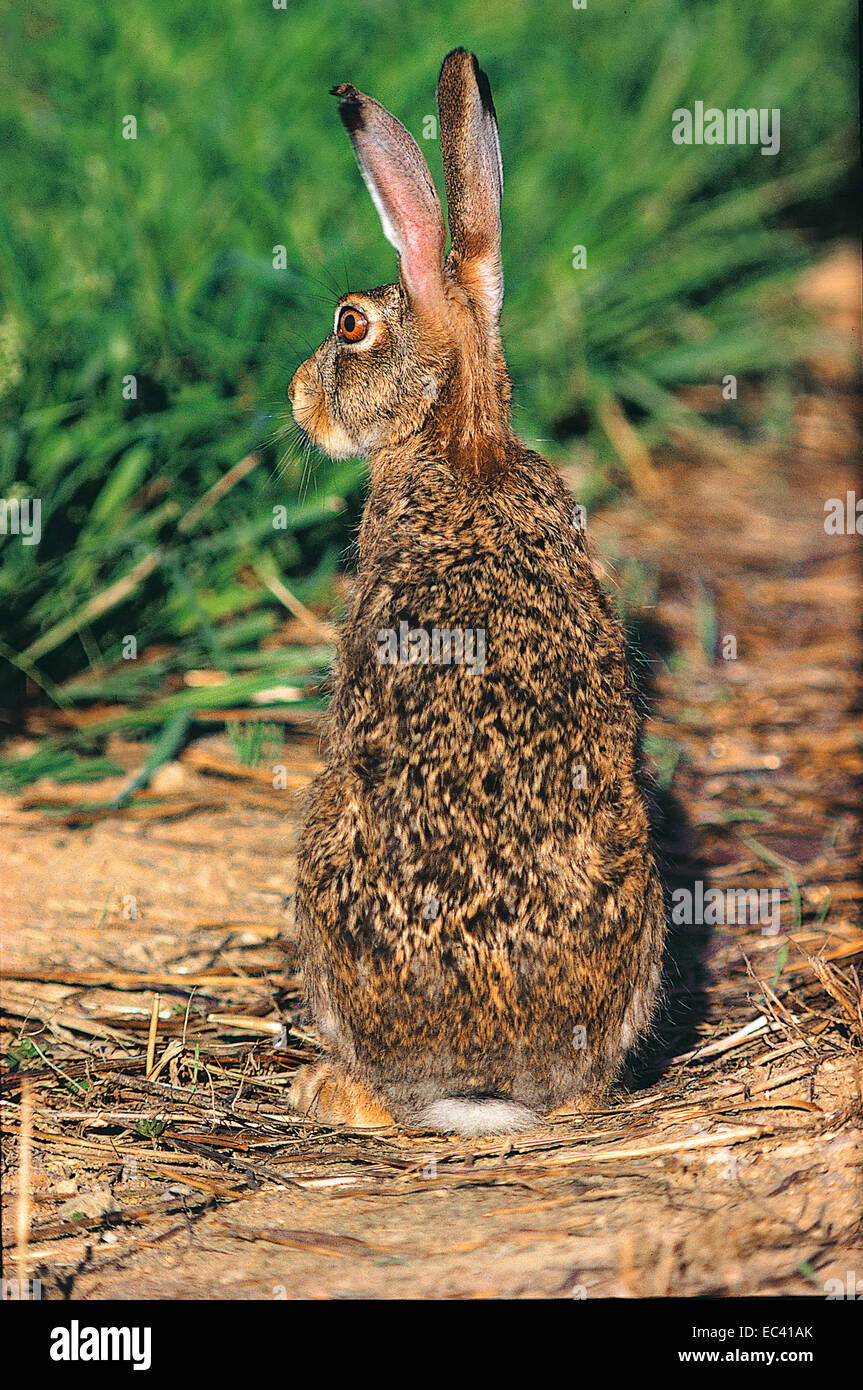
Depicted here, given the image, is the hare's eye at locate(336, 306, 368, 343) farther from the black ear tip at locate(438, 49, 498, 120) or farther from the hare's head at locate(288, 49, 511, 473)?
the black ear tip at locate(438, 49, 498, 120)

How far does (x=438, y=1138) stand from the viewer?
3633 millimetres

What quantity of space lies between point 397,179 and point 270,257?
222cm

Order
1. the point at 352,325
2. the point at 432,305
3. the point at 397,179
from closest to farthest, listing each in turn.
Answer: the point at 397,179, the point at 432,305, the point at 352,325

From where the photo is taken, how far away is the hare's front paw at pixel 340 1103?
3.66 m

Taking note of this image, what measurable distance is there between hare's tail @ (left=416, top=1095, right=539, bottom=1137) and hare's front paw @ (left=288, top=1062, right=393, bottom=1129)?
0.48ft

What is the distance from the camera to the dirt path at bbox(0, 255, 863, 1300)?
3074mm

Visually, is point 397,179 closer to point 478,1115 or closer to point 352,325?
point 352,325

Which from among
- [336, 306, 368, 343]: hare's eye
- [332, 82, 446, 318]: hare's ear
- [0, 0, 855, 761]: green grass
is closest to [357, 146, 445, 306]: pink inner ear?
[332, 82, 446, 318]: hare's ear

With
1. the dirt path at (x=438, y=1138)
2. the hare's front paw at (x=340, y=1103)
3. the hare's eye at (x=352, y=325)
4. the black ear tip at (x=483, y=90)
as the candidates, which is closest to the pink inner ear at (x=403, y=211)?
the black ear tip at (x=483, y=90)

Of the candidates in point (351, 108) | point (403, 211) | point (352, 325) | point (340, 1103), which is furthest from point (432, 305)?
point (340, 1103)

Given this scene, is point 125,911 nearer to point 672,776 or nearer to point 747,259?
point 672,776

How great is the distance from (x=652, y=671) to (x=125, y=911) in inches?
91.3

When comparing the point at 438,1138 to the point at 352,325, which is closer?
the point at 438,1138

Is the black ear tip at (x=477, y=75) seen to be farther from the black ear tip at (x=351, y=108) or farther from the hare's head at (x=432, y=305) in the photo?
the black ear tip at (x=351, y=108)
